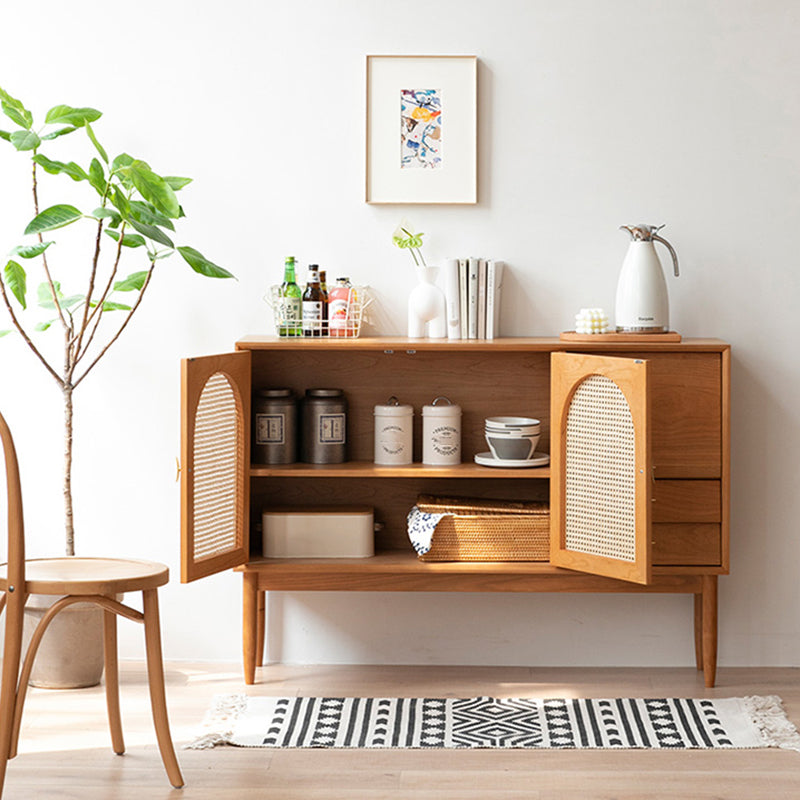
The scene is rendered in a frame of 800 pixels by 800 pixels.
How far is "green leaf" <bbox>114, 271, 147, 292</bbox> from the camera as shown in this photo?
3176 millimetres

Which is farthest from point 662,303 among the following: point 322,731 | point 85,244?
point 85,244

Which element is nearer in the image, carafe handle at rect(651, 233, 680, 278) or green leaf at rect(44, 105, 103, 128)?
green leaf at rect(44, 105, 103, 128)

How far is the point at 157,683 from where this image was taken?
2.44 meters

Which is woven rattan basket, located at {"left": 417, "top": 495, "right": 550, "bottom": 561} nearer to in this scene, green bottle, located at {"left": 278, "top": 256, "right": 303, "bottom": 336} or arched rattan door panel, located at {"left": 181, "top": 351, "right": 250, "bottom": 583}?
arched rattan door panel, located at {"left": 181, "top": 351, "right": 250, "bottom": 583}

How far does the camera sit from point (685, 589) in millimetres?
3107

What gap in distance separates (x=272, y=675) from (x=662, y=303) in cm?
150

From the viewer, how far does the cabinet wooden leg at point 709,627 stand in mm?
3117

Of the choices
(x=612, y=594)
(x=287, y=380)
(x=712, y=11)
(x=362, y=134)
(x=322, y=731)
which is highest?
(x=712, y=11)

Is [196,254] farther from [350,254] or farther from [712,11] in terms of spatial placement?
[712,11]

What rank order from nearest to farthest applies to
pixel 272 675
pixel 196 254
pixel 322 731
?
pixel 322 731 → pixel 196 254 → pixel 272 675

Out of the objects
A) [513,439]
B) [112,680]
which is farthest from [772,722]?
[112,680]

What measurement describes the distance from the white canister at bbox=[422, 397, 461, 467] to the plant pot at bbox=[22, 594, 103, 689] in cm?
101

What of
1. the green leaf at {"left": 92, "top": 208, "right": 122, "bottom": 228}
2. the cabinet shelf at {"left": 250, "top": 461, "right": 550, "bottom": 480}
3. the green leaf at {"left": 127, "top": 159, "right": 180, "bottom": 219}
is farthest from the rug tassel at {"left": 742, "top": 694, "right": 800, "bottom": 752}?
the green leaf at {"left": 92, "top": 208, "right": 122, "bottom": 228}

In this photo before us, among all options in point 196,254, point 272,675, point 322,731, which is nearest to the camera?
point 322,731
